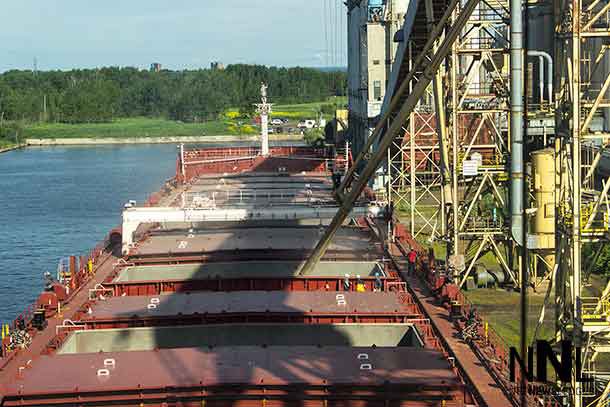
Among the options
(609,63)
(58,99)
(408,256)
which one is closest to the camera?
(408,256)

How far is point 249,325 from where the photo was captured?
71.6ft

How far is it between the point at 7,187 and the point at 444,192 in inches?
2009

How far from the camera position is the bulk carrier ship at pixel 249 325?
16625 mm

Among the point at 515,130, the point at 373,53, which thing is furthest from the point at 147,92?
the point at 515,130

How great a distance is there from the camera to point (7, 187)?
75.7 m

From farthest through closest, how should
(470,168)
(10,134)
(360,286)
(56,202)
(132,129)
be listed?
(132,129) < (10,134) < (56,202) < (470,168) < (360,286)

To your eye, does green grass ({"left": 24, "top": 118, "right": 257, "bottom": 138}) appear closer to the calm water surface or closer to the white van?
the white van

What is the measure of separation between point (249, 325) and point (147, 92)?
154298 millimetres

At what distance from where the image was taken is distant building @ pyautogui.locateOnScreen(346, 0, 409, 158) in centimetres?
5141

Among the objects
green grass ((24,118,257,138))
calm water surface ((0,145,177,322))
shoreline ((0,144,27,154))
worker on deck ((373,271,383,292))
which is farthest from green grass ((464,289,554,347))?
green grass ((24,118,257,138))

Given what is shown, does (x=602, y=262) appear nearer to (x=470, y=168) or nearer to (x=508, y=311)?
(x=470, y=168)

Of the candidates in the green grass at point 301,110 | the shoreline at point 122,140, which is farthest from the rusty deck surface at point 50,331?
the green grass at point 301,110

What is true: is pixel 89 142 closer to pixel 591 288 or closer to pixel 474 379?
pixel 591 288

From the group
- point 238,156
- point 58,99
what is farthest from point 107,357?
point 58,99
